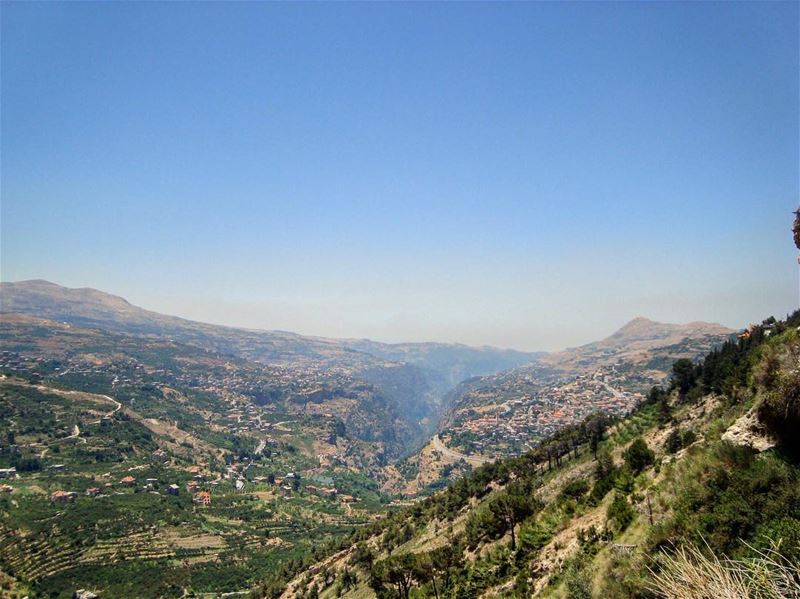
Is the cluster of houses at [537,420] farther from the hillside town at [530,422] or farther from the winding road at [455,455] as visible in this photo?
the winding road at [455,455]

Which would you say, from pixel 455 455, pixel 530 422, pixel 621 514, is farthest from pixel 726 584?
pixel 530 422

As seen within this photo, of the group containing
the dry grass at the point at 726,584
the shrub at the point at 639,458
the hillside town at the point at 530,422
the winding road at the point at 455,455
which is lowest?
the winding road at the point at 455,455

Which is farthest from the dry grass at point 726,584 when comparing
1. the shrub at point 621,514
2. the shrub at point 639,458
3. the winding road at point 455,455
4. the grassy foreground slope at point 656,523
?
the winding road at point 455,455

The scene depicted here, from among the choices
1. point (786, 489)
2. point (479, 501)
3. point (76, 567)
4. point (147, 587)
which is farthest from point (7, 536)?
point (786, 489)

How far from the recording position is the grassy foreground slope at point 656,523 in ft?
31.3

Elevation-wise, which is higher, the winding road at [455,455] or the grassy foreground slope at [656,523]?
the grassy foreground slope at [656,523]

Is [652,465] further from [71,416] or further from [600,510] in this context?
[71,416]

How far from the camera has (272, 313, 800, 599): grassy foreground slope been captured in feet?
31.3

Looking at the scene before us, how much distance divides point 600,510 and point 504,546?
8.92 m

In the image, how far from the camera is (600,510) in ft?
76.8

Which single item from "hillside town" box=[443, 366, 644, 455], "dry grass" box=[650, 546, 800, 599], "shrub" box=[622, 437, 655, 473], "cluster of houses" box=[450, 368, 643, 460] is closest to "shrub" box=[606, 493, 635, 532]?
"shrub" box=[622, 437, 655, 473]

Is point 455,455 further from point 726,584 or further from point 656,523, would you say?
point 726,584

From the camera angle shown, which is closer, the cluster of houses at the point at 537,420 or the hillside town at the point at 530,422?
the hillside town at the point at 530,422

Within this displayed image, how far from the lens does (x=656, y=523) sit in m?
15.2
